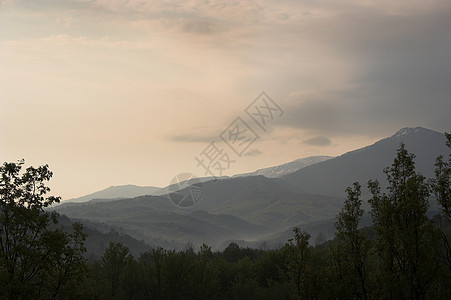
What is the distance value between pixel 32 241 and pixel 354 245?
30141mm

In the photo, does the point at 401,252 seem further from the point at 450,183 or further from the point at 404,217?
the point at 450,183

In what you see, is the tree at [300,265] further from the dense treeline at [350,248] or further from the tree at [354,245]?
the tree at [354,245]

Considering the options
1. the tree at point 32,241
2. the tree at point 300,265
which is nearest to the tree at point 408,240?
the tree at point 300,265

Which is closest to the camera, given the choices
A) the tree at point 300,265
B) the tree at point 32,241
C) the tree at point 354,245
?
the tree at point 32,241

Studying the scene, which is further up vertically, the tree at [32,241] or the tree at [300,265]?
the tree at [32,241]

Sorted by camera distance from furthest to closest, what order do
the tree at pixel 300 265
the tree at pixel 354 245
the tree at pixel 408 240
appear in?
the tree at pixel 300 265 < the tree at pixel 354 245 < the tree at pixel 408 240

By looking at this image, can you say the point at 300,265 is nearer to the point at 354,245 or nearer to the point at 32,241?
the point at 354,245

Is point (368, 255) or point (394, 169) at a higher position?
point (394, 169)

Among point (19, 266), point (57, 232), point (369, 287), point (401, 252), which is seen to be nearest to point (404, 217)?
point (401, 252)

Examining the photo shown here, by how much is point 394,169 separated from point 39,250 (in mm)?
33763

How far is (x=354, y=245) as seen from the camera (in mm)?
41250

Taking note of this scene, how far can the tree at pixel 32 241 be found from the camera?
32094 millimetres

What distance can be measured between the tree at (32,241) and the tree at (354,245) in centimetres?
2569

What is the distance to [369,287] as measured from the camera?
132 feet
